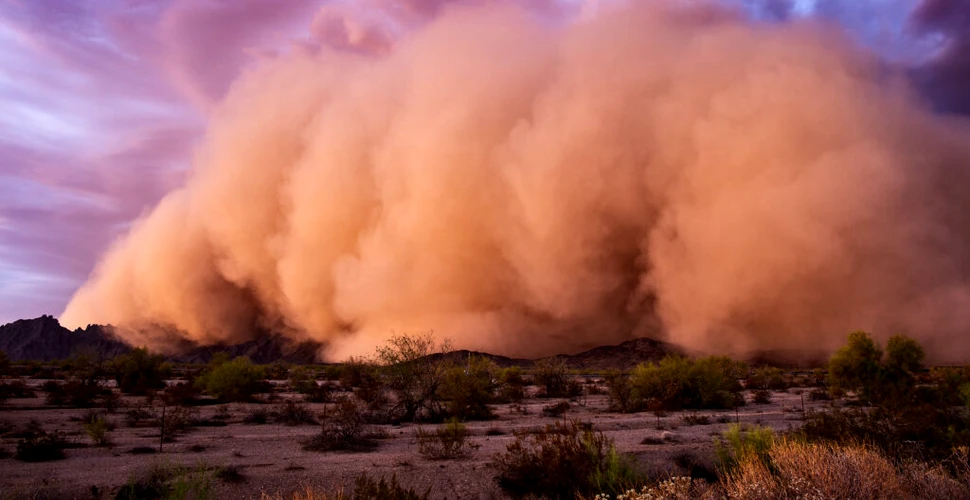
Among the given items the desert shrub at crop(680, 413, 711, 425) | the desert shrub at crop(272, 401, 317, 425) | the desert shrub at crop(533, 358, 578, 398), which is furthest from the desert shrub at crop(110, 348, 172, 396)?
the desert shrub at crop(680, 413, 711, 425)

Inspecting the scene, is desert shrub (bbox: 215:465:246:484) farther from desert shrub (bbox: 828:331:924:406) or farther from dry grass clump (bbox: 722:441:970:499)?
desert shrub (bbox: 828:331:924:406)

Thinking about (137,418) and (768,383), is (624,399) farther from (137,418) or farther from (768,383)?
(768,383)

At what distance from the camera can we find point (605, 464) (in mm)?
10773

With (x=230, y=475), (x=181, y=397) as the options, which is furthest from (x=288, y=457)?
(x=181, y=397)

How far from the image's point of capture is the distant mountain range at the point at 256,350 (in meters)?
97.9

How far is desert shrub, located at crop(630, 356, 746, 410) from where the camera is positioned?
96.9 feet

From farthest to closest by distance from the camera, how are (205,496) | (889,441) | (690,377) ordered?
(690,377) < (889,441) < (205,496)

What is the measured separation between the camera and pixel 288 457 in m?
14.7

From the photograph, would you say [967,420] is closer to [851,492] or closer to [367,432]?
[851,492]

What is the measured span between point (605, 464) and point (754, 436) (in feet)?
10.5

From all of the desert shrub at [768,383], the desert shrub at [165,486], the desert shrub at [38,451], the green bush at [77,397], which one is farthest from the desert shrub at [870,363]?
the green bush at [77,397]

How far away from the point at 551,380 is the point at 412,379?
17.5 m

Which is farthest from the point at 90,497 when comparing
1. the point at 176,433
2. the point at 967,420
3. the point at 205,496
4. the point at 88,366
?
the point at 88,366

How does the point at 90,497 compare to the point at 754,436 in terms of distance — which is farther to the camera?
the point at 754,436
